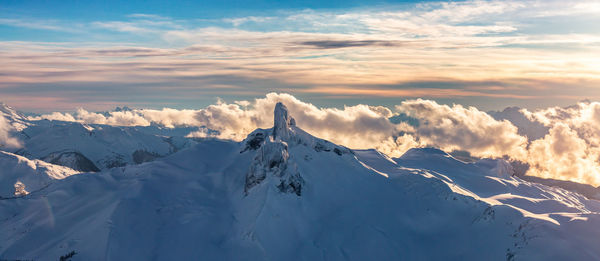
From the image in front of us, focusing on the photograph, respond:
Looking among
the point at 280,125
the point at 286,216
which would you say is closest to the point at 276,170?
the point at 286,216

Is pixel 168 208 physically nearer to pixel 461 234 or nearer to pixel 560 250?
pixel 461 234

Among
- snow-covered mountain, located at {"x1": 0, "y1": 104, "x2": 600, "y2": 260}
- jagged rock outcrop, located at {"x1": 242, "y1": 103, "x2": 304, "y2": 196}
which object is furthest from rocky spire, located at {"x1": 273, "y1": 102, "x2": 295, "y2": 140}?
jagged rock outcrop, located at {"x1": 242, "y1": 103, "x2": 304, "y2": 196}

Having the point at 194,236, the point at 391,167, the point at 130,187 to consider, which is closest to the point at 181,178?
the point at 130,187

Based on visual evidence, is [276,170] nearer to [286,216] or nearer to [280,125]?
[286,216]

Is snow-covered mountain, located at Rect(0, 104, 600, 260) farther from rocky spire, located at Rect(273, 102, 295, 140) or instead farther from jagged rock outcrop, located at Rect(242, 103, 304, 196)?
rocky spire, located at Rect(273, 102, 295, 140)

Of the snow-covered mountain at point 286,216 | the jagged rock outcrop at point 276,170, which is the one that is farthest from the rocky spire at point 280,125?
the jagged rock outcrop at point 276,170

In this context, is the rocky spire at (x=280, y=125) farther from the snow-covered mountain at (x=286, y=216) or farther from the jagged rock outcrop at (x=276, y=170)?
the jagged rock outcrop at (x=276, y=170)

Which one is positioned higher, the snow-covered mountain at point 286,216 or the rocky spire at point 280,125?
the rocky spire at point 280,125

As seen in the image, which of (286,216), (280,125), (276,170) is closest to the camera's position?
(286,216)
